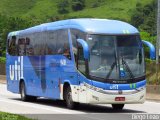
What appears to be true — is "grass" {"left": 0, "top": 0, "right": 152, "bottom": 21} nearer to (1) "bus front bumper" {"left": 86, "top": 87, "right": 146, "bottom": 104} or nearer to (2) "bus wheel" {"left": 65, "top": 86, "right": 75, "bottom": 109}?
(2) "bus wheel" {"left": 65, "top": 86, "right": 75, "bottom": 109}

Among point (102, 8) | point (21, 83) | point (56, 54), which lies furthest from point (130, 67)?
point (102, 8)

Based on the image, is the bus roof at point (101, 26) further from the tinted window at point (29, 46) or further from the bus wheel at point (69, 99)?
the tinted window at point (29, 46)

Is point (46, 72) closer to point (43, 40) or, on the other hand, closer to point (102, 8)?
point (43, 40)

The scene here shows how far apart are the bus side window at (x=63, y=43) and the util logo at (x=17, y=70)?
554 centimetres

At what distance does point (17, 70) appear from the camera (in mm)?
28953

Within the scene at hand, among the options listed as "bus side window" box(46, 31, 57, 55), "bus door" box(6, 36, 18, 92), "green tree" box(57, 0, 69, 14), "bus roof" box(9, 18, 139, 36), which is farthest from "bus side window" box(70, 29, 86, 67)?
"green tree" box(57, 0, 69, 14)

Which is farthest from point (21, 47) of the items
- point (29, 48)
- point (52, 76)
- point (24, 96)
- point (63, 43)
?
point (63, 43)

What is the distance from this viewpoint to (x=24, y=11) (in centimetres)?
19388

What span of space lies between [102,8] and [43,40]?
158681mm

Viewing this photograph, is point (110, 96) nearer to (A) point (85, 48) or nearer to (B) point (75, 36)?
(A) point (85, 48)

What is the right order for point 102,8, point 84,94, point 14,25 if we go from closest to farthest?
point 84,94 → point 14,25 → point 102,8

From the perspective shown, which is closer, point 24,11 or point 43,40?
point 43,40

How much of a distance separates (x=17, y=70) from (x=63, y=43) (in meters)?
7.05

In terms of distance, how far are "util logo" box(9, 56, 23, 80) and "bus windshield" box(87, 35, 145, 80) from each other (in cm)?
838
